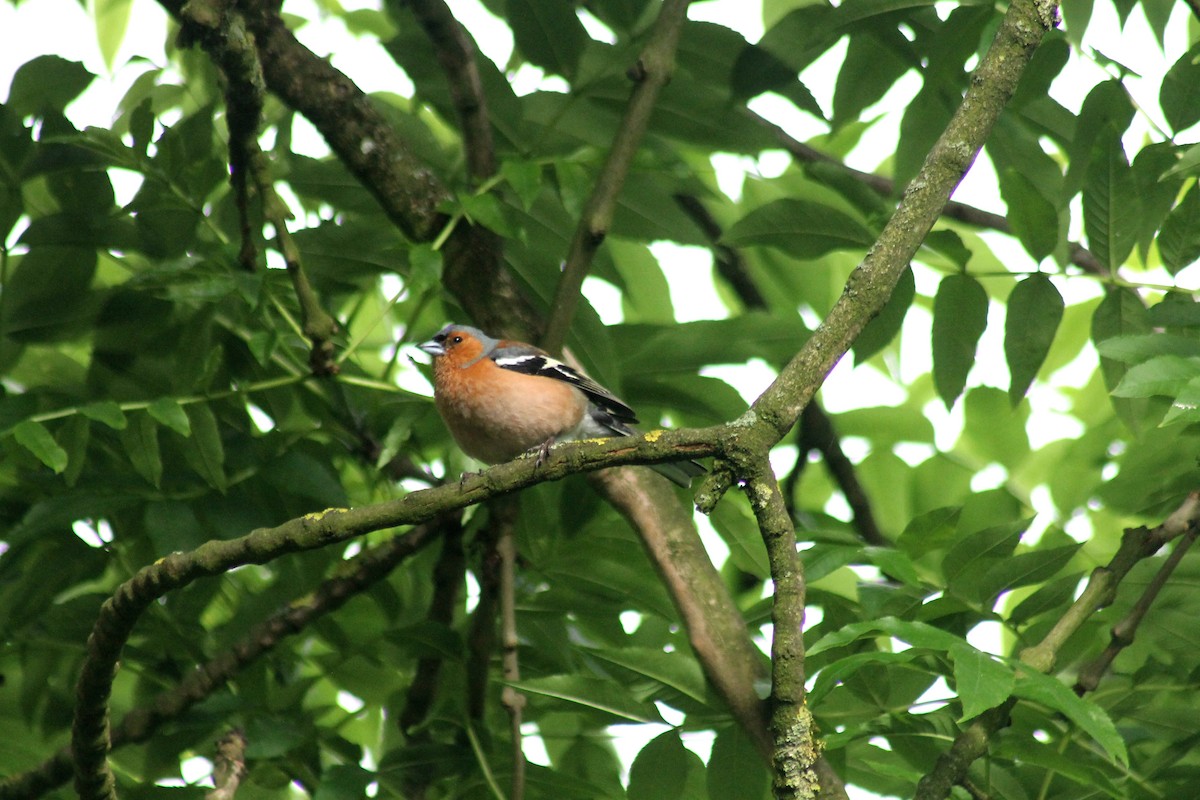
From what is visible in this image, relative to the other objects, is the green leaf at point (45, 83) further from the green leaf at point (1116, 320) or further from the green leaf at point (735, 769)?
the green leaf at point (1116, 320)

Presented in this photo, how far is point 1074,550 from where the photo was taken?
13.1 ft

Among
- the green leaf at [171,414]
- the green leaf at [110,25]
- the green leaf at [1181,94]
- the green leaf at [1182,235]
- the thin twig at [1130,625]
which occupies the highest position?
the green leaf at [110,25]

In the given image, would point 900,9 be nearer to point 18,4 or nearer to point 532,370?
point 532,370

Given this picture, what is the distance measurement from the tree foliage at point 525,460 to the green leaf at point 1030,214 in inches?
0.4

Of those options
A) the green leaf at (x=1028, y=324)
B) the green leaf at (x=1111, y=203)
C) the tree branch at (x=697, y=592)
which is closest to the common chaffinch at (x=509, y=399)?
the tree branch at (x=697, y=592)

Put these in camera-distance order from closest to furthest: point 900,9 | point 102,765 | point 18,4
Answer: point 102,765, point 900,9, point 18,4

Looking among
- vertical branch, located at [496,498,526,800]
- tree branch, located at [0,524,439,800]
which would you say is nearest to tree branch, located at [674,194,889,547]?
vertical branch, located at [496,498,526,800]

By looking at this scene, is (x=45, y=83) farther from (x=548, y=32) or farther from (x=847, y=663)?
(x=847, y=663)

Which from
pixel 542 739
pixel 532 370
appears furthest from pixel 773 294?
pixel 542 739

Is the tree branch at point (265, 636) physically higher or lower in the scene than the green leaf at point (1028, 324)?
lower

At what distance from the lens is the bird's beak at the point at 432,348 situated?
574cm

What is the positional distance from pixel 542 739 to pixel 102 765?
6.24 ft

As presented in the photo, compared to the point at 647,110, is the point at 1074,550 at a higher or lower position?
lower

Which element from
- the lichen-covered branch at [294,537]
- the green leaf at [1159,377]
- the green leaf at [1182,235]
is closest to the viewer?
the lichen-covered branch at [294,537]
